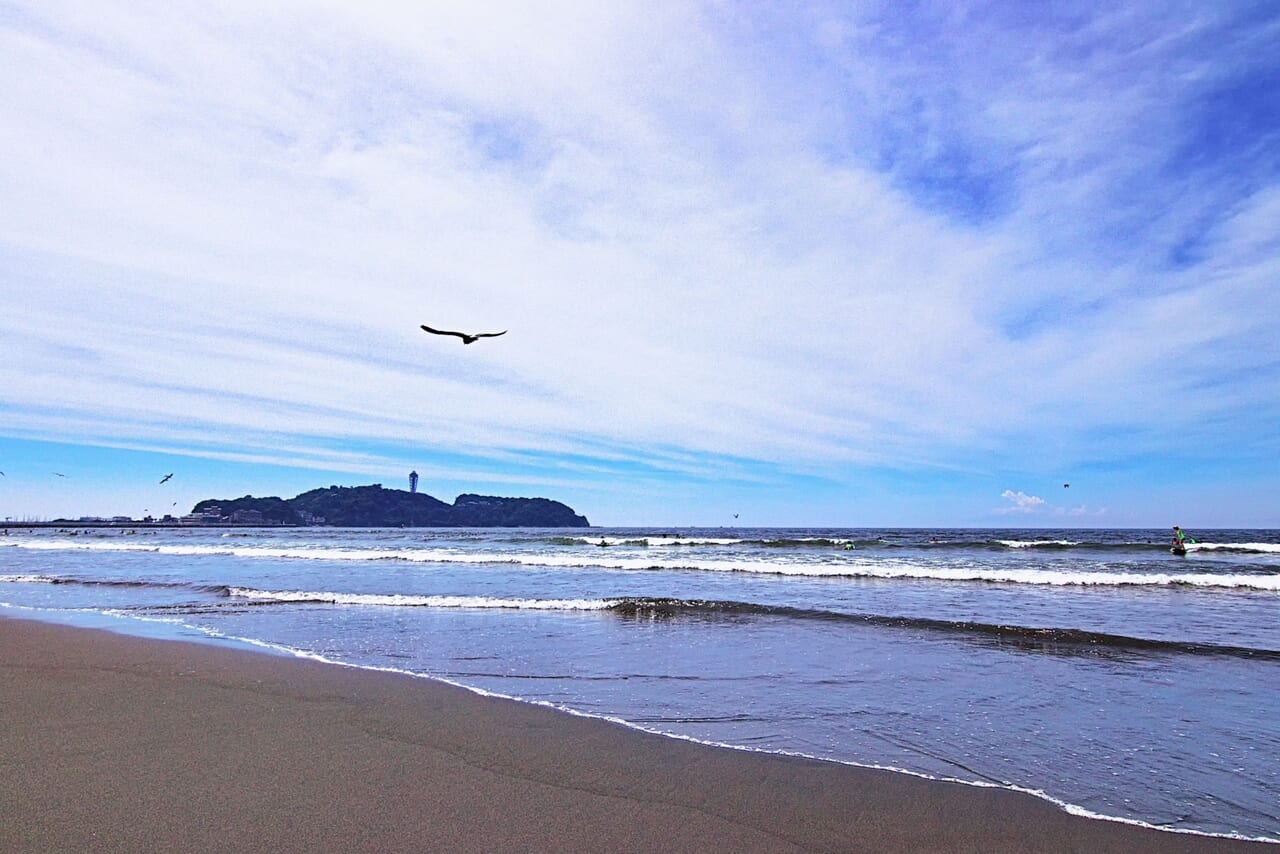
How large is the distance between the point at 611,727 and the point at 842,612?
30.5 feet

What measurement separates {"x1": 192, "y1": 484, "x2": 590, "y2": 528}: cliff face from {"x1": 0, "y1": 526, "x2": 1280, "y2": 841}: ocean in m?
160

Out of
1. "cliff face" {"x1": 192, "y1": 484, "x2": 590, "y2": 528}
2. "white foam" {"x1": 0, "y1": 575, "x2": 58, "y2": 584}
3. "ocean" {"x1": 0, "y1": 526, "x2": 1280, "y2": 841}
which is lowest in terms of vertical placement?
"white foam" {"x1": 0, "y1": 575, "x2": 58, "y2": 584}

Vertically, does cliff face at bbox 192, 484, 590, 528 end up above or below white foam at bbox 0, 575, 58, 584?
above

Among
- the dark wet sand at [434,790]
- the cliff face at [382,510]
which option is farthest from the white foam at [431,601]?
the cliff face at [382,510]

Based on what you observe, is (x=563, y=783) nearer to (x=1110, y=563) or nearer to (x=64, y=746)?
(x=64, y=746)

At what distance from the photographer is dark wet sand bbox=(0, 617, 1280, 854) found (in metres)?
4.01

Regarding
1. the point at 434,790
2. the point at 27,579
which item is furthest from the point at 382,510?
the point at 434,790

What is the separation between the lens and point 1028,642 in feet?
37.1

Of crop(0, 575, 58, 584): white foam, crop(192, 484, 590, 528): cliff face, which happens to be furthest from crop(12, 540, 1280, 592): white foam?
crop(192, 484, 590, 528): cliff face

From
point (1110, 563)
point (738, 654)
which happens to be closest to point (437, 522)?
point (1110, 563)

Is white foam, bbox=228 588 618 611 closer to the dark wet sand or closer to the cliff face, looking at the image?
the dark wet sand

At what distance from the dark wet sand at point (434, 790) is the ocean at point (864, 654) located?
0.58 m

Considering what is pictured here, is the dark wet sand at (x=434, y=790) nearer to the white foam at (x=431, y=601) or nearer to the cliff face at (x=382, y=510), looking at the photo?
the white foam at (x=431, y=601)

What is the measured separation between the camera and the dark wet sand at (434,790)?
13.1ft
